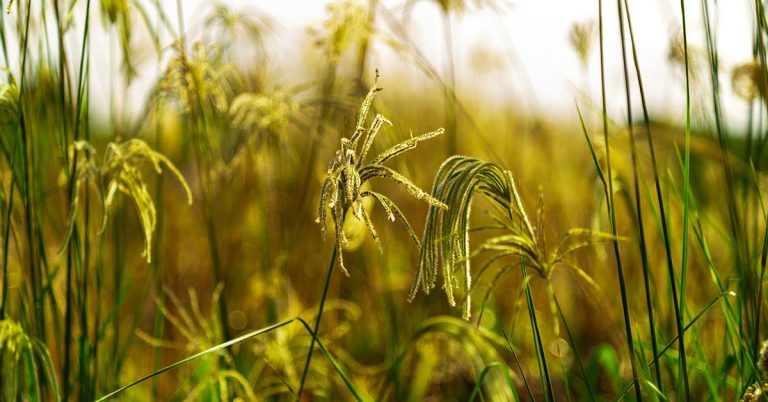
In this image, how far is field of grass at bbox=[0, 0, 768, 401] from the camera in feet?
2.63

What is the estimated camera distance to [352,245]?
5.85 ft

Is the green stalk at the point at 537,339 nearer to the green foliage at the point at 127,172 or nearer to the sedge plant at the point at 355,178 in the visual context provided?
the sedge plant at the point at 355,178

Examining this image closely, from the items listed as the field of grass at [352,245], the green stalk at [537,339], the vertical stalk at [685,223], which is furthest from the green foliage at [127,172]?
the vertical stalk at [685,223]

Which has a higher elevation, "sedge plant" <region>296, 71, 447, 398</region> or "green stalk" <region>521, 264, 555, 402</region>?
"sedge plant" <region>296, 71, 447, 398</region>

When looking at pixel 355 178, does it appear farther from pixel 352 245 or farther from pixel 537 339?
pixel 352 245

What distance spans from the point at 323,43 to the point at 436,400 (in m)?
0.81

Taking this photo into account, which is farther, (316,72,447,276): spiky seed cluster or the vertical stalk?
the vertical stalk

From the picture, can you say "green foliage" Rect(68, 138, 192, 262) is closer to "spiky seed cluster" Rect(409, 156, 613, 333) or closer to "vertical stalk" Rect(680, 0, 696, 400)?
"spiky seed cluster" Rect(409, 156, 613, 333)

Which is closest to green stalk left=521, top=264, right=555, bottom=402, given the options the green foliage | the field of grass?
the field of grass

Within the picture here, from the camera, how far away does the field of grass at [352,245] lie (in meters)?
0.80

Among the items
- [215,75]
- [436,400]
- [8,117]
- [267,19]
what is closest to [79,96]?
[8,117]

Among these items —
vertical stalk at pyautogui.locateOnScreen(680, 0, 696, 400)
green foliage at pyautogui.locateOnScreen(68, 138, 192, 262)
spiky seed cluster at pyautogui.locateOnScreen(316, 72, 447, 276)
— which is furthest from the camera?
green foliage at pyautogui.locateOnScreen(68, 138, 192, 262)

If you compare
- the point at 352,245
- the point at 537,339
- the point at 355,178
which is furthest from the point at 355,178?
the point at 352,245

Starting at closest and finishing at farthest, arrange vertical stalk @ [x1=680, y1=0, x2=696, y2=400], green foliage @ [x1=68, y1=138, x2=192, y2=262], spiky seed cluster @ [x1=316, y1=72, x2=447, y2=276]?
spiky seed cluster @ [x1=316, y1=72, x2=447, y2=276] < vertical stalk @ [x1=680, y1=0, x2=696, y2=400] < green foliage @ [x1=68, y1=138, x2=192, y2=262]
